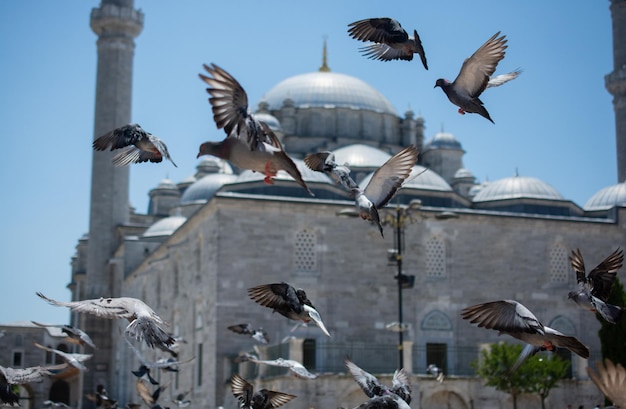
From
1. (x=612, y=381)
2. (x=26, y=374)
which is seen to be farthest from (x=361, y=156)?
(x=612, y=381)

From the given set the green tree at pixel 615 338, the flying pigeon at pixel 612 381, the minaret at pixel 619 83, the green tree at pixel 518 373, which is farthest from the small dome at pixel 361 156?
the flying pigeon at pixel 612 381

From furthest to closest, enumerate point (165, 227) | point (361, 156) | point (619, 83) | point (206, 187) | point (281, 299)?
point (206, 187)
point (165, 227)
point (619, 83)
point (361, 156)
point (281, 299)

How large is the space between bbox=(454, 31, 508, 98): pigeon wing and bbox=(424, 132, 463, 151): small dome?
36003 mm

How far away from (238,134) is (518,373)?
18.4 m

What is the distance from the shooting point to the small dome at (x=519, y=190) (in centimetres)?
3238

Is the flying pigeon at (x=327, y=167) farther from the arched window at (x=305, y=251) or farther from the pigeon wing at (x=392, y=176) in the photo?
the arched window at (x=305, y=251)

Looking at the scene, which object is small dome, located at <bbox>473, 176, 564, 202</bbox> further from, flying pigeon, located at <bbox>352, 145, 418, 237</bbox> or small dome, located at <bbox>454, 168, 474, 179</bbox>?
flying pigeon, located at <bbox>352, 145, 418, 237</bbox>

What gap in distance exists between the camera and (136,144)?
731cm

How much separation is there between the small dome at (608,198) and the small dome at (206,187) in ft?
42.5

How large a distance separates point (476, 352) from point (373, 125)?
14.6 m

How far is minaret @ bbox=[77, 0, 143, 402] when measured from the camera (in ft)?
131

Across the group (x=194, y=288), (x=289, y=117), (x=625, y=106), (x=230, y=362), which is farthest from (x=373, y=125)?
(x=230, y=362)

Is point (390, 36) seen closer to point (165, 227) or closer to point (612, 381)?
point (612, 381)

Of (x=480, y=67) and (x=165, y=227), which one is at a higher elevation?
(x=165, y=227)
